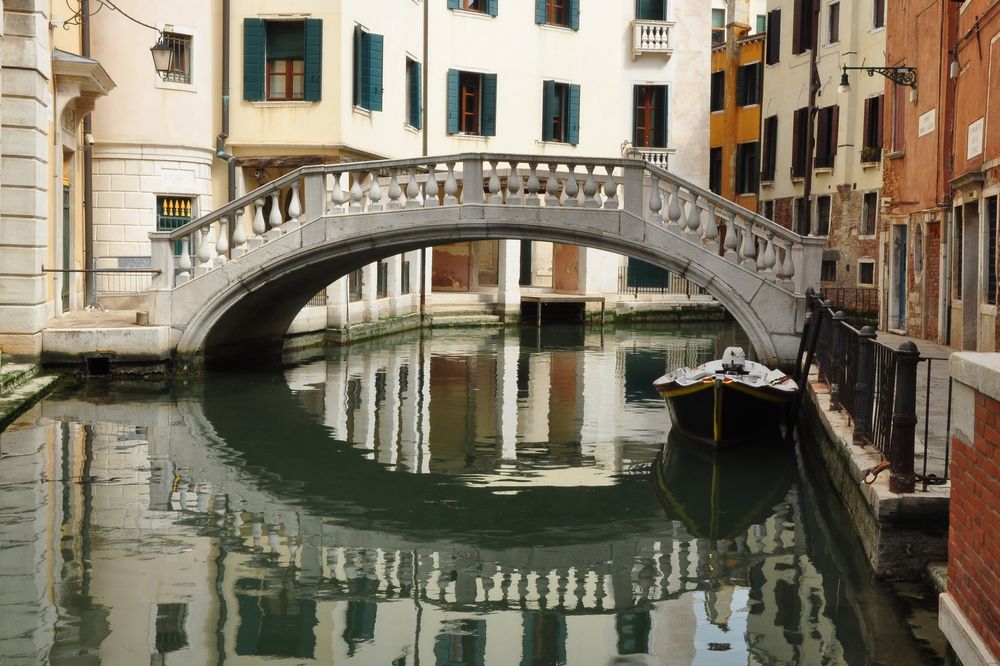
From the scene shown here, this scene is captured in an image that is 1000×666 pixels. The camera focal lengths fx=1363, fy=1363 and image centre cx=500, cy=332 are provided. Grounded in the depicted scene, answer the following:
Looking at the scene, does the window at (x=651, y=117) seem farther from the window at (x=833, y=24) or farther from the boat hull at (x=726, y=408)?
the boat hull at (x=726, y=408)

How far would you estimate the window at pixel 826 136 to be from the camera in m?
28.8

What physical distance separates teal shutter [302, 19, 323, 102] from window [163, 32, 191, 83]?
172 cm

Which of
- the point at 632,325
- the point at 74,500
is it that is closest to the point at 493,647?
the point at 74,500

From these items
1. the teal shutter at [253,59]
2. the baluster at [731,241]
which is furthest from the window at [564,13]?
the baluster at [731,241]

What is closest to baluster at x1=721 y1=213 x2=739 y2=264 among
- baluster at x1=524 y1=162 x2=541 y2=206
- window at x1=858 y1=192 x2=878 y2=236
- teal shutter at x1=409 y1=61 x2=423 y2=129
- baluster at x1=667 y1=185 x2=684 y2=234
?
baluster at x1=667 y1=185 x2=684 y2=234

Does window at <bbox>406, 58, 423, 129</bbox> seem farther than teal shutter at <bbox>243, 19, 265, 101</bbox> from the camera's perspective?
Yes

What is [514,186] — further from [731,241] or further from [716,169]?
[716,169]

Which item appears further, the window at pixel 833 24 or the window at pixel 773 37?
the window at pixel 773 37

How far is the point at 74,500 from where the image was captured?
9.19 metres

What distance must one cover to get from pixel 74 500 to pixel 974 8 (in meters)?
9.83

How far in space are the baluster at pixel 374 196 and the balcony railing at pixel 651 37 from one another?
14.7 meters

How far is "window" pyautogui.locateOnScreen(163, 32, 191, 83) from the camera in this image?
64.2 feet

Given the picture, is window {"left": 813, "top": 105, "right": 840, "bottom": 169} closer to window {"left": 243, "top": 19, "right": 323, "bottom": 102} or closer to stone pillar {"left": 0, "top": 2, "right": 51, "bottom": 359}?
window {"left": 243, "top": 19, "right": 323, "bottom": 102}

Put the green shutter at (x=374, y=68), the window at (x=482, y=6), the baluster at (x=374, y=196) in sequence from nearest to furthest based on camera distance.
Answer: the baluster at (x=374, y=196) → the green shutter at (x=374, y=68) → the window at (x=482, y=6)
